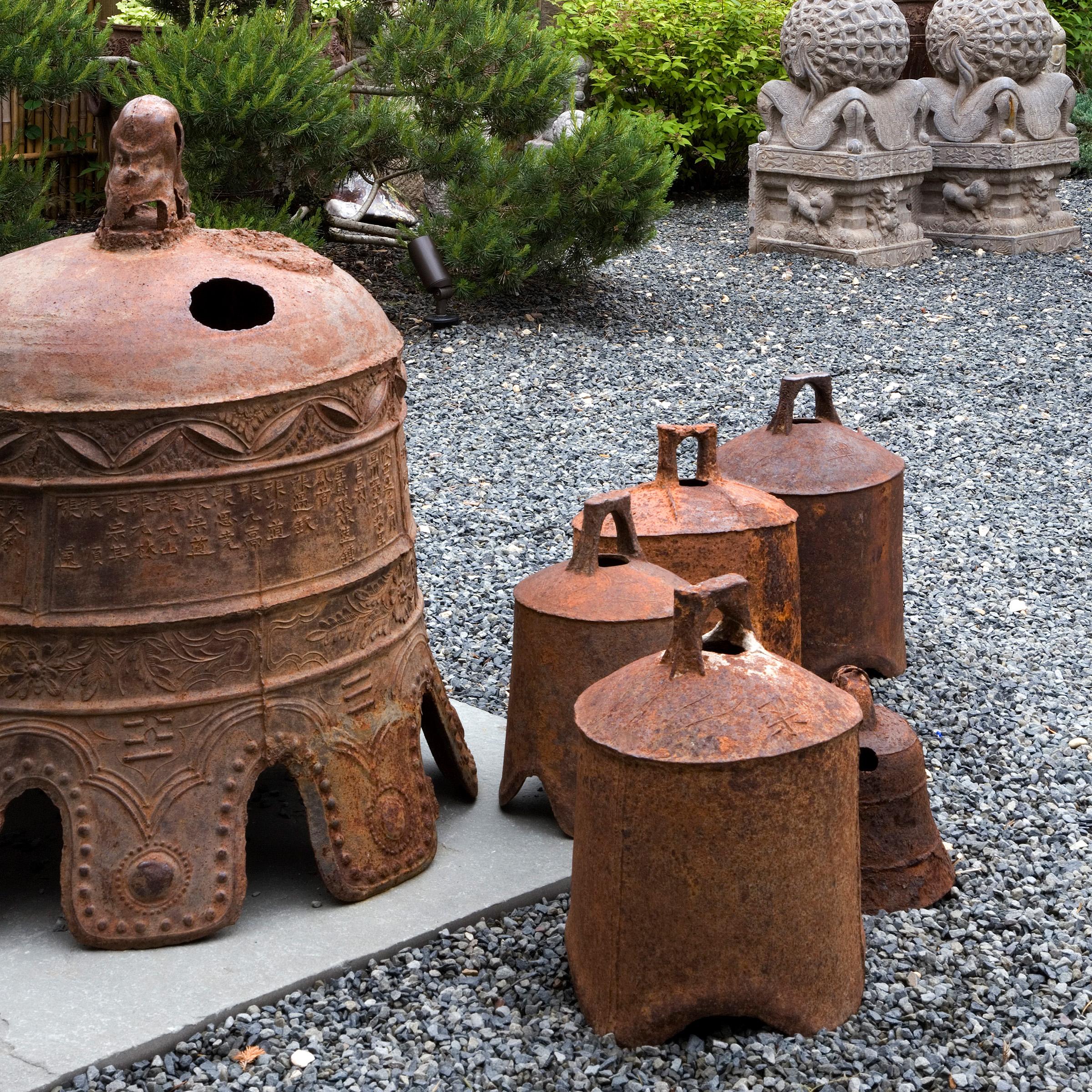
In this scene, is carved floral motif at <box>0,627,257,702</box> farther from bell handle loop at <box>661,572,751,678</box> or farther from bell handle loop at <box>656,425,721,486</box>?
bell handle loop at <box>656,425,721,486</box>

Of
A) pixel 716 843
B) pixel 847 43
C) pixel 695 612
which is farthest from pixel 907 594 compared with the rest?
pixel 847 43

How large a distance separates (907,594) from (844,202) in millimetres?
5456

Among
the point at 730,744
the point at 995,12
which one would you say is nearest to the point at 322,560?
the point at 730,744

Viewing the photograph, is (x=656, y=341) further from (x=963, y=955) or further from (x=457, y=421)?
(x=963, y=955)

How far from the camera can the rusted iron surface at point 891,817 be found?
10.1ft

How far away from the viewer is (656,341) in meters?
8.12

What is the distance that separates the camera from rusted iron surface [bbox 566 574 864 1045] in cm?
250

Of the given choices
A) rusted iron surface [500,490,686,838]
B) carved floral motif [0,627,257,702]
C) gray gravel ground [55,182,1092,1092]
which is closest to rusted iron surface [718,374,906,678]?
gray gravel ground [55,182,1092,1092]

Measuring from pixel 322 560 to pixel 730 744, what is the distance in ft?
3.07

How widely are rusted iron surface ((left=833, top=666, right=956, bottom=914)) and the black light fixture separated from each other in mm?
5089

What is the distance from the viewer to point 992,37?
389 inches

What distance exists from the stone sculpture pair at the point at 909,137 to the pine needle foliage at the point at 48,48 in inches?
184

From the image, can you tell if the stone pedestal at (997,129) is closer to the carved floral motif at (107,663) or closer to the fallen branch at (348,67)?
the fallen branch at (348,67)

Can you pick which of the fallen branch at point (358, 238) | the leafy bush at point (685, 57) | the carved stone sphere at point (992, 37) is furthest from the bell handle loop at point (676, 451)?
the leafy bush at point (685, 57)
